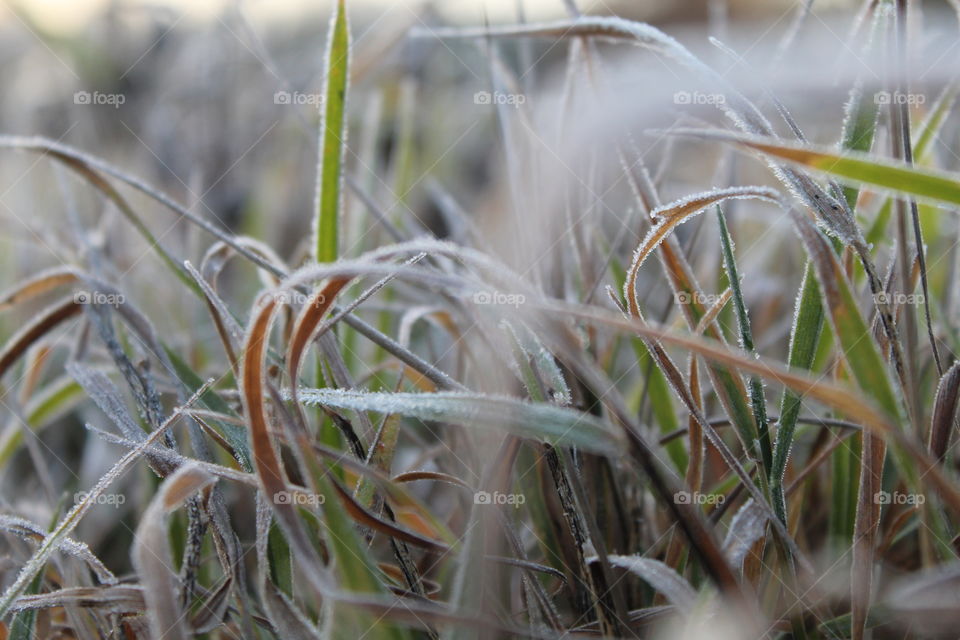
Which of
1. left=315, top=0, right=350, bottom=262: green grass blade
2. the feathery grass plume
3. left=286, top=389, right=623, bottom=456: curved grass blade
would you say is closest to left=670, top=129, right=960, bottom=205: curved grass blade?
the feathery grass plume

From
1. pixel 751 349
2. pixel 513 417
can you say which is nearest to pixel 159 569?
pixel 513 417

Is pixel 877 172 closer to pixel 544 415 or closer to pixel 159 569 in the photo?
pixel 544 415

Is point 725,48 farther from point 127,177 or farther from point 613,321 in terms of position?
point 127,177

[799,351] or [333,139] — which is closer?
[799,351]

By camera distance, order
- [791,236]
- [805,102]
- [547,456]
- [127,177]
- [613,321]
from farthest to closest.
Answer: [805,102], [791,236], [127,177], [547,456], [613,321]

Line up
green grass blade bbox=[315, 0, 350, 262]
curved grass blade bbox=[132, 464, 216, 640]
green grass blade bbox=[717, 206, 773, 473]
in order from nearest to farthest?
curved grass blade bbox=[132, 464, 216, 640], green grass blade bbox=[717, 206, 773, 473], green grass blade bbox=[315, 0, 350, 262]

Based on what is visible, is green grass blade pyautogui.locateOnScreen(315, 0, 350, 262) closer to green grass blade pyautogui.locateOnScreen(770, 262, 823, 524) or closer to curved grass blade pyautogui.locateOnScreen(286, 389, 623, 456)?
curved grass blade pyautogui.locateOnScreen(286, 389, 623, 456)

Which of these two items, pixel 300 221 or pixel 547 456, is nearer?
pixel 547 456

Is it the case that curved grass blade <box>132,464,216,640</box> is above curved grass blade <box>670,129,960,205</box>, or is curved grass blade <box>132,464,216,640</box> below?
below

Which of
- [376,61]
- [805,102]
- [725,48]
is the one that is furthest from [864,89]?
[805,102]
